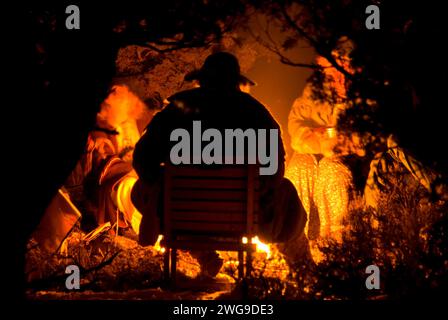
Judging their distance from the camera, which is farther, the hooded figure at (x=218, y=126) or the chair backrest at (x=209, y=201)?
the hooded figure at (x=218, y=126)

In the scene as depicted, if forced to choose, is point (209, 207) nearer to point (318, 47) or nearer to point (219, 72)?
point (219, 72)

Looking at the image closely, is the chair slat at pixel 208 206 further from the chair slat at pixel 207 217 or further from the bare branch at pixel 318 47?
the bare branch at pixel 318 47

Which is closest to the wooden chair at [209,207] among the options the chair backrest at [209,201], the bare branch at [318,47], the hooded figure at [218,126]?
the chair backrest at [209,201]

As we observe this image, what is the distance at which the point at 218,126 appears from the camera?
6062mm

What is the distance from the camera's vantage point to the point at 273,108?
9.44 metres

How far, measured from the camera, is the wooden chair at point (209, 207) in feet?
18.1

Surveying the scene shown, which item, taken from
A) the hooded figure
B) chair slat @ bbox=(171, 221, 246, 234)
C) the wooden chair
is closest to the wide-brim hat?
the hooded figure

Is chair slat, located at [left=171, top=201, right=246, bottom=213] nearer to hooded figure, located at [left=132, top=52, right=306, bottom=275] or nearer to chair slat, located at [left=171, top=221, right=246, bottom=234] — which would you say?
chair slat, located at [left=171, top=221, right=246, bottom=234]

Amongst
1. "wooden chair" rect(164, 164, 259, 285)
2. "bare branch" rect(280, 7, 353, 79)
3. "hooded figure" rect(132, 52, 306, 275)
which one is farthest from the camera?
"hooded figure" rect(132, 52, 306, 275)

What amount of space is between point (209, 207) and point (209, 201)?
52 millimetres

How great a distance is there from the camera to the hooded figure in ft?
19.7

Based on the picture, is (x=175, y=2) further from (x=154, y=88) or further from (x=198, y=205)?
(x=154, y=88)

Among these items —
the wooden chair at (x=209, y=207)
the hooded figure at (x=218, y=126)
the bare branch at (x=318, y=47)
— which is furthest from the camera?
the hooded figure at (x=218, y=126)
